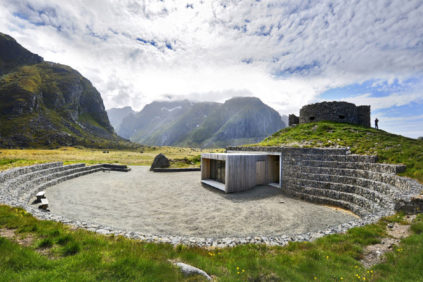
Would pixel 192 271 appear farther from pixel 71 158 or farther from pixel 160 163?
pixel 71 158

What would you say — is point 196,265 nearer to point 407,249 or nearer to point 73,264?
point 73,264

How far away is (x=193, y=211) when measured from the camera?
1248cm

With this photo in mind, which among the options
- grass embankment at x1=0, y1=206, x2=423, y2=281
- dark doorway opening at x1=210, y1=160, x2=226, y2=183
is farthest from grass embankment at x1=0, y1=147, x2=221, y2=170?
grass embankment at x1=0, y1=206, x2=423, y2=281

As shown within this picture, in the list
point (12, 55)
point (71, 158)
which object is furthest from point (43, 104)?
point (71, 158)

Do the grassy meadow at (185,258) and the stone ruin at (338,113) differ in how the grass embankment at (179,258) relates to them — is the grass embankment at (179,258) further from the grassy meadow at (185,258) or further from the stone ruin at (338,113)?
the stone ruin at (338,113)

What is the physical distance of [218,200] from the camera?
15086mm

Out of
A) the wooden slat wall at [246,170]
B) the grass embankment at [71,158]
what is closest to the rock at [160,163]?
the grass embankment at [71,158]

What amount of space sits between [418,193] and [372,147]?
32.1 ft

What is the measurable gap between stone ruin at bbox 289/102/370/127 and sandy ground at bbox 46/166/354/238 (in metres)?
18.9

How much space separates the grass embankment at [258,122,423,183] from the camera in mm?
13531

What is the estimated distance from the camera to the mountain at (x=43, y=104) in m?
89.6

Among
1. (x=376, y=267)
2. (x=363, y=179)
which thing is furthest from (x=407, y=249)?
(x=363, y=179)

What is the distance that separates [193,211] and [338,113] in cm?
2877

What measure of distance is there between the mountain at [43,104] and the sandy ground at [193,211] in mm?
95739
